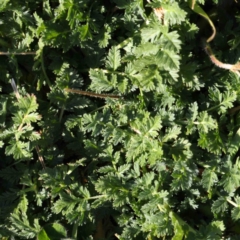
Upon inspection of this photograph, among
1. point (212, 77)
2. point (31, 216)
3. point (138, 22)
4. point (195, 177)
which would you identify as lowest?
point (31, 216)

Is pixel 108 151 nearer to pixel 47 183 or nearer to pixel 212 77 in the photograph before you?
pixel 47 183

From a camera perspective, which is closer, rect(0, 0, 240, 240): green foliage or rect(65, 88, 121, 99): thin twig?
rect(0, 0, 240, 240): green foliage

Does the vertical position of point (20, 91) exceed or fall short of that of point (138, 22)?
it falls short

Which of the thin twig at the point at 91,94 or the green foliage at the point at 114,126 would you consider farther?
the thin twig at the point at 91,94

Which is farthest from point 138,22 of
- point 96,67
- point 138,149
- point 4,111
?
point 4,111

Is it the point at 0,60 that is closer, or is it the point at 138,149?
the point at 138,149

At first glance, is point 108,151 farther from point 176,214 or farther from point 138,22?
point 138,22
